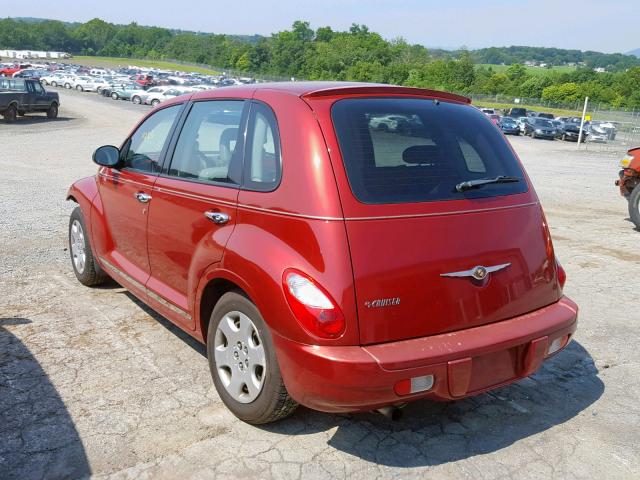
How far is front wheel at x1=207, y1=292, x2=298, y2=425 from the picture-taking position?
3170 millimetres

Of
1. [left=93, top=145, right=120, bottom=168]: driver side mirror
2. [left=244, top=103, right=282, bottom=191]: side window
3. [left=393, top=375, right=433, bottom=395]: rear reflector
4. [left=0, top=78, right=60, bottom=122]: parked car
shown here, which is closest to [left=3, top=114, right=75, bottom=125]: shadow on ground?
[left=0, top=78, right=60, bottom=122]: parked car

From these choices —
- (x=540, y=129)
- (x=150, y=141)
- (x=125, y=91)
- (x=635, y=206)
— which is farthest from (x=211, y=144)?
(x=125, y=91)

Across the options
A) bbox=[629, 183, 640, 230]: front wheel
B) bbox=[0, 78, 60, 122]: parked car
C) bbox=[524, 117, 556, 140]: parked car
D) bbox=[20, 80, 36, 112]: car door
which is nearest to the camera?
bbox=[629, 183, 640, 230]: front wheel

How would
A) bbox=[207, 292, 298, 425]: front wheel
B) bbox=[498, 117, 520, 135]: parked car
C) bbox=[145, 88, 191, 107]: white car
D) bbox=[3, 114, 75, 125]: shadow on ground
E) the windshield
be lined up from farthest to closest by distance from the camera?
bbox=[145, 88, 191, 107]: white car
bbox=[498, 117, 520, 135]: parked car
the windshield
bbox=[3, 114, 75, 125]: shadow on ground
bbox=[207, 292, 298, 425]: front wheel

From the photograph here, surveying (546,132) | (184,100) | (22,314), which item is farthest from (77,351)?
(546,132)

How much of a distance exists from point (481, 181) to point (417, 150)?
1.27 feet

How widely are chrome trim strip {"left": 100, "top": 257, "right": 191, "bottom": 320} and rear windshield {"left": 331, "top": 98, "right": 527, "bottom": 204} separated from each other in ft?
5.01

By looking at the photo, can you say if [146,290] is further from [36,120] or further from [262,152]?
[36,120]

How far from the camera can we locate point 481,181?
11.1ft

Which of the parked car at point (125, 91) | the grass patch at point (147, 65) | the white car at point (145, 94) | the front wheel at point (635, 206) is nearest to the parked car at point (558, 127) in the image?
the white car at point (145, 94)

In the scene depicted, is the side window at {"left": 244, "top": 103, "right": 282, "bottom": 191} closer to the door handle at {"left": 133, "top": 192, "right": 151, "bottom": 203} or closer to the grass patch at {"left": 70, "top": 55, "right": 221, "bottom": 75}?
the door handle at {"left": 133, "top": 192, "right": 151, "bottom": 203}

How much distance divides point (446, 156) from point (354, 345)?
1.24 meters

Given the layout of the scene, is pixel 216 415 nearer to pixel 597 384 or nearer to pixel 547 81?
pixel 597 384

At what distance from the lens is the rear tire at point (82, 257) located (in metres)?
5.52
